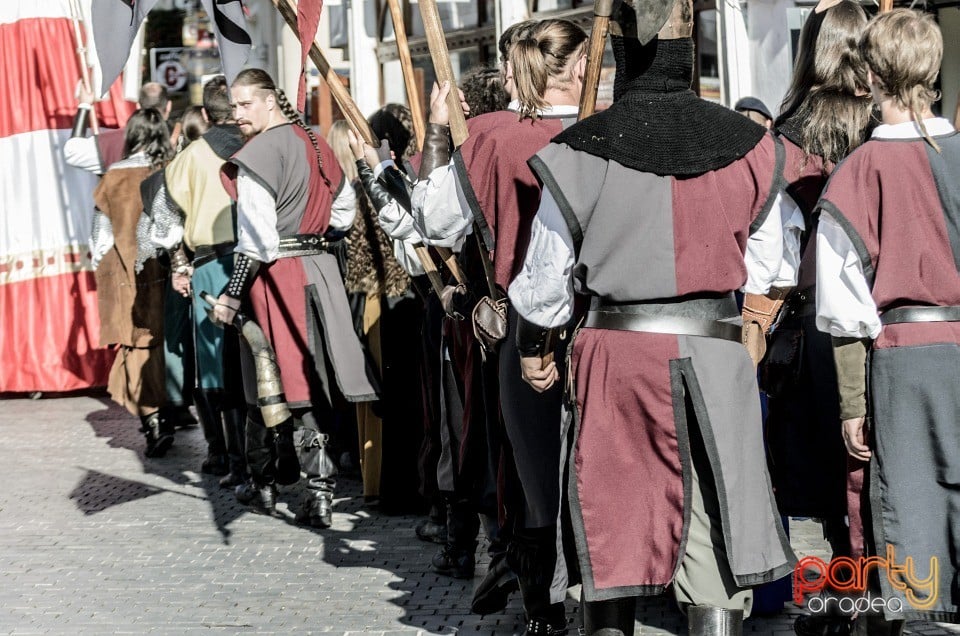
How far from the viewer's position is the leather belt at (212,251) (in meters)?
6.76

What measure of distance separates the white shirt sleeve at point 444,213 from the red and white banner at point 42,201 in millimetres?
7059

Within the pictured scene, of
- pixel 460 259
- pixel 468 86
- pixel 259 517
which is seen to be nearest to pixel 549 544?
pixel 460 259

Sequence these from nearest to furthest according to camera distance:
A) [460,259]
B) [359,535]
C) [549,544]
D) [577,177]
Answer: [577,177] → [549,544] → [460,259] → [359,535]

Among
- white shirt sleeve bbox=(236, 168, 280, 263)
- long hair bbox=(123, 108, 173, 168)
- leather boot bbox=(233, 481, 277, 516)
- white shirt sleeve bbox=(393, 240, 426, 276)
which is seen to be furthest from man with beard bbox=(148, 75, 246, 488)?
white shirt sleeve bbox=(393, 240, 426, 276)

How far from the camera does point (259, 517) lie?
6.53 meters

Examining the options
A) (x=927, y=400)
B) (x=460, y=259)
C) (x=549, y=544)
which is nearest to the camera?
(x=927, y=400)

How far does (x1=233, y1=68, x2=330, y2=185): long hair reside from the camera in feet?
19.6

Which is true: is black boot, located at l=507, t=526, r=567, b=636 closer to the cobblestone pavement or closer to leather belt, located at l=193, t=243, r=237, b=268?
the cobblestone pavement

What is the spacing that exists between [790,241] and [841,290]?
478 millimetres

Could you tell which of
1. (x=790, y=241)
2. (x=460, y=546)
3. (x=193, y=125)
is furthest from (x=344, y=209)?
(x=790, y=241)

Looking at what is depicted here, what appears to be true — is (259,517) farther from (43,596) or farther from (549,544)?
(549,544)

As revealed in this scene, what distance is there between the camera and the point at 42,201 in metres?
10.5

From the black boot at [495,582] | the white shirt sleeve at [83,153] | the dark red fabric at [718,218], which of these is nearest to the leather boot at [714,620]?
the dark red fabric at [718,218]

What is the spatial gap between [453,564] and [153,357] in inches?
151
